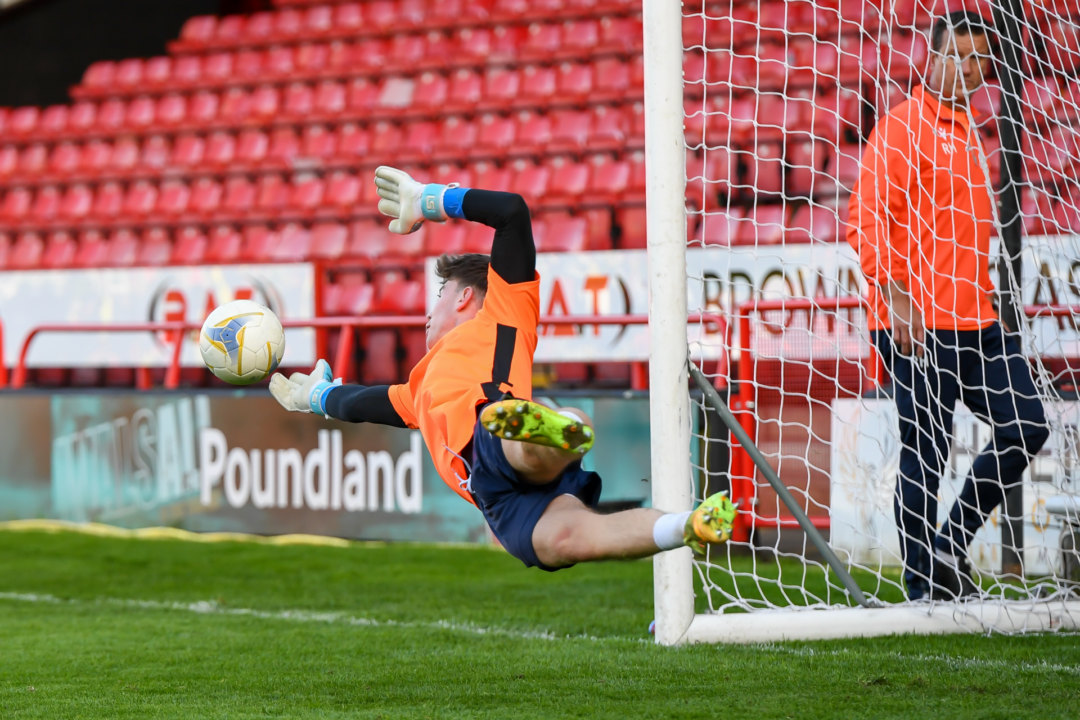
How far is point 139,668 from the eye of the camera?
3930 millimetres

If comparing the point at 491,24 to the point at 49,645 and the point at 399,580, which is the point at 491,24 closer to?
the point at 399,580

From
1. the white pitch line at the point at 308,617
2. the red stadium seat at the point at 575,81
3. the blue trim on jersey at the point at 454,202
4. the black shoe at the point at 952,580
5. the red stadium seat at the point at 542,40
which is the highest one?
the red stadium seat at the point at 542,40

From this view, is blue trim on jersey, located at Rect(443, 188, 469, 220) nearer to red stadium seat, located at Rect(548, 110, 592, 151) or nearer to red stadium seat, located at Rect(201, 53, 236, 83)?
red stadium seat, located at Rect(548, 110, 592, 151)

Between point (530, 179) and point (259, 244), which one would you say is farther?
point (259, 244)

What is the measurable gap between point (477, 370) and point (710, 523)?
90 cm

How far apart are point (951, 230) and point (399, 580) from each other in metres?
2.95

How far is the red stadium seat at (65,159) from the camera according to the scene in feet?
39.3

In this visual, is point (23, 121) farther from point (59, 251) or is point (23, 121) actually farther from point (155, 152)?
point (59, 251)

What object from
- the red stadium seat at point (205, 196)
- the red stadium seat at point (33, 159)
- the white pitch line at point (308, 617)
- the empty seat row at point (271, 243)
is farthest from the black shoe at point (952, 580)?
the red stadium seat at point (33, 159)

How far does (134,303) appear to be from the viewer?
378 inches

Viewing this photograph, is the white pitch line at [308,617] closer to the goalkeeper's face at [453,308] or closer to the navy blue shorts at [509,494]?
the navy blue shorts at [509,494]

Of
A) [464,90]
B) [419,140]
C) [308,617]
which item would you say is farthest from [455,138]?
[308,617]

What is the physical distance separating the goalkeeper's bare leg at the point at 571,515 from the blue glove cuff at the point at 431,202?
0.66 meters

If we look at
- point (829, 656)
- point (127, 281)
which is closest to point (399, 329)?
point (127, 281)
